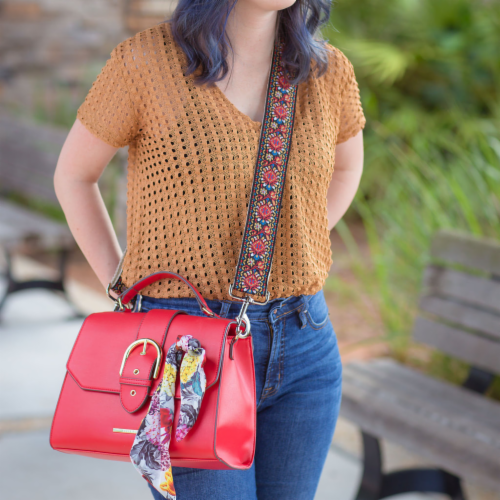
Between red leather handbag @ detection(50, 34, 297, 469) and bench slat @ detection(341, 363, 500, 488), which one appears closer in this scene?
red leather handbag @ detection(50, 34, 297, 469)

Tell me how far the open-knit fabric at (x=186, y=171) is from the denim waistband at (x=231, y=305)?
0.02 metres

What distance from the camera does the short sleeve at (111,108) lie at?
1346 mm

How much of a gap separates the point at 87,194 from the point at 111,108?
0.26m

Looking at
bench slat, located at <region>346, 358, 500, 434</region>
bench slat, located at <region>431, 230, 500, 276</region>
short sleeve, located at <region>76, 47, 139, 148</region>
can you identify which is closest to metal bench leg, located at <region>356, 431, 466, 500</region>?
bench slat, located at <region>346, 358, 500, 434</region>

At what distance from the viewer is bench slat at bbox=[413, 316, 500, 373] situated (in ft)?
8.18

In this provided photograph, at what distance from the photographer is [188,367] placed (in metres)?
1.16

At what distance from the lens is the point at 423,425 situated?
2107mm

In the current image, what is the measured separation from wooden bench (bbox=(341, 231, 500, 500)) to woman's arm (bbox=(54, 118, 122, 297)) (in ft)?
3.67

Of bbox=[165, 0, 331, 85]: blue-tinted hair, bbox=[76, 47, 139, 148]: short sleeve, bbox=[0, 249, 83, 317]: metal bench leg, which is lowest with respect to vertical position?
bbox=[0, 249, 83, 317]: metal bench leg

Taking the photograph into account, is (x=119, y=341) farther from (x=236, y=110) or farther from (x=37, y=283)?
(x=37, y=283)

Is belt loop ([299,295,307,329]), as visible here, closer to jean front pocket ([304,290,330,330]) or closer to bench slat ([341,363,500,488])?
jean front pocket ([304,290,330,330])

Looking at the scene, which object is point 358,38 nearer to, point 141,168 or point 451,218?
point 451,218

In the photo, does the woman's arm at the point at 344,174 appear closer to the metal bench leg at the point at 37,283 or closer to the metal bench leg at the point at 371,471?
the metal bench leg at the point at 371,471

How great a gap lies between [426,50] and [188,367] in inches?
249
